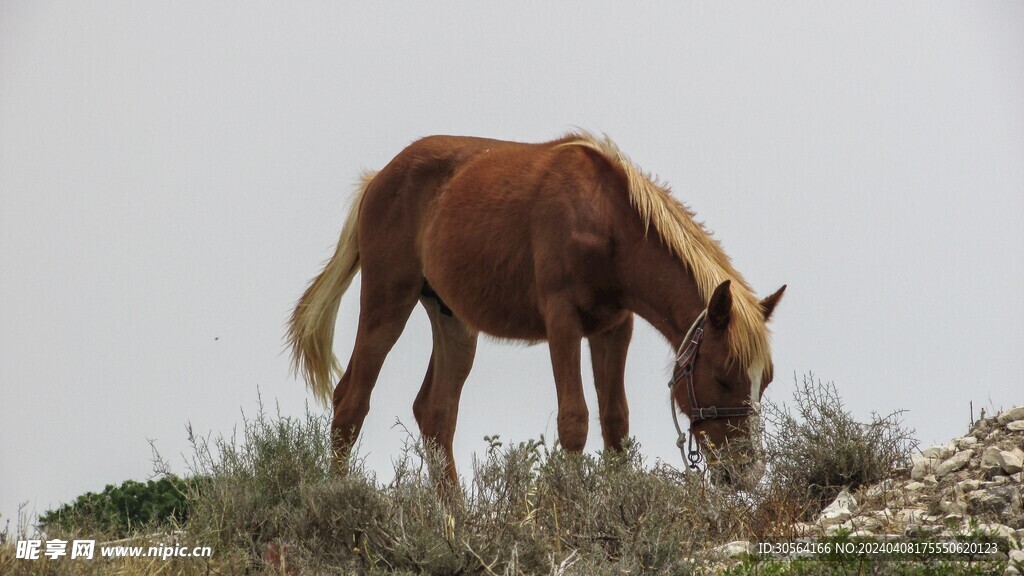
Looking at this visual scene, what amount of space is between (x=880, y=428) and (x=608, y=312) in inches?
73.9

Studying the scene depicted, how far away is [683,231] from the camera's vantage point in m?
7.75

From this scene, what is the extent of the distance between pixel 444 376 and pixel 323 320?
3.61 feet

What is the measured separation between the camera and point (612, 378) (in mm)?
8156

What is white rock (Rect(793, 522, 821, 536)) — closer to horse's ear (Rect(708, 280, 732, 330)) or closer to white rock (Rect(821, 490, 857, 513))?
white rock (Rect(821, 490, 857, 513))

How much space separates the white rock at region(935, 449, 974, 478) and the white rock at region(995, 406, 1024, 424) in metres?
0.46

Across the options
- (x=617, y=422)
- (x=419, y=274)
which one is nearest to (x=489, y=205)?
(x=419, y=274)

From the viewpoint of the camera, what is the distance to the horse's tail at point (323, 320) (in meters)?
9.46

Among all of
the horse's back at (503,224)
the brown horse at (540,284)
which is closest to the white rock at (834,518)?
the brown horse at (540,284)

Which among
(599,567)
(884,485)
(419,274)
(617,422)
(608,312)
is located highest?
(419,274)

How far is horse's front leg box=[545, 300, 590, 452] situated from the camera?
24.4 ft

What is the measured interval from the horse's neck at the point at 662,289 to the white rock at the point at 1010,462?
1936mm

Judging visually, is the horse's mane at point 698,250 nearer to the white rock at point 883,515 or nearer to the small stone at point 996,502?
the white rock at point 883,515

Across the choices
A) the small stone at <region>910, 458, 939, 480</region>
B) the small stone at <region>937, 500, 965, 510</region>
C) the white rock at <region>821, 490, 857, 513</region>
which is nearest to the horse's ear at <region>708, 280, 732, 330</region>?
the white rock at <region>821, 490, 857, 513</region>

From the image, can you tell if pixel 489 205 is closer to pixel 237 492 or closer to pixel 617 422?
pixel 617 422
